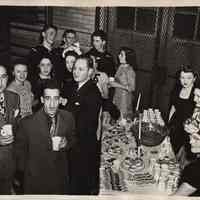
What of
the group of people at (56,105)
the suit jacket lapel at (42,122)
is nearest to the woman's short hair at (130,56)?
the group of people at (56,105)

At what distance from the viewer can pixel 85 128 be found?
32.5 inches

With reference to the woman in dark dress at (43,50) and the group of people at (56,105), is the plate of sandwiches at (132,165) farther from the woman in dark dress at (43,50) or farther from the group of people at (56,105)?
the woman in dark dress at (43,50)

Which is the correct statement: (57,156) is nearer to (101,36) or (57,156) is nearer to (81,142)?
(81,142)

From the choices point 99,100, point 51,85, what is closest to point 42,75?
point 51,85

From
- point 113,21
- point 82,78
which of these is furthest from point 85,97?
point 113,21

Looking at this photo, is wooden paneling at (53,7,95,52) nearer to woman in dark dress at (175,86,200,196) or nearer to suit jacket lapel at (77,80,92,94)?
suit jacket lapel at (77,80,92,94)

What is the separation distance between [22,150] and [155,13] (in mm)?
398

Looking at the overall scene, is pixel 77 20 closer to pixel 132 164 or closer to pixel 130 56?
pixel 130 56

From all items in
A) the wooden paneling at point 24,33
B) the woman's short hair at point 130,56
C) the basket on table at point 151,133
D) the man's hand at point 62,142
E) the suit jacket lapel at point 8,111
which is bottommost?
the man's hand at point 62,142

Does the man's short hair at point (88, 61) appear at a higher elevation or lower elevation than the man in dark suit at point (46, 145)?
higher

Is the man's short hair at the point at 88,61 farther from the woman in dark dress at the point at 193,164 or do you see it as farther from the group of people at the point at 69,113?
the woman in dark dress at the point at 193,164

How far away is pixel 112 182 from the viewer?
2.76 ft

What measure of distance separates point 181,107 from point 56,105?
0.27 metres

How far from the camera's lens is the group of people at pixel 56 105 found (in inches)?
31.8
